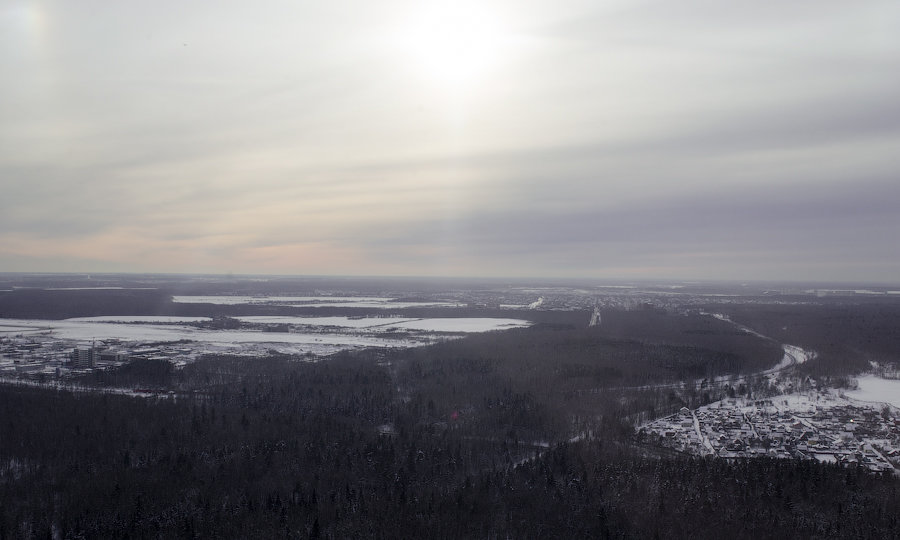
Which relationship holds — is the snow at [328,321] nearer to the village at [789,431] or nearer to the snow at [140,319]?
the snow at [140,319]

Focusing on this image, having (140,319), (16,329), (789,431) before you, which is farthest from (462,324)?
(789,431)

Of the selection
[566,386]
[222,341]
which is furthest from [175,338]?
[566,386]

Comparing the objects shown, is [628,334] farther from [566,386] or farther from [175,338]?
[175,338]

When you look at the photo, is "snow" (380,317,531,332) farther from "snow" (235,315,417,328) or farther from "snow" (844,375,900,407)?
"snow" (844,375,900,407)

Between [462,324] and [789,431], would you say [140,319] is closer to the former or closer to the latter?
[462,324]

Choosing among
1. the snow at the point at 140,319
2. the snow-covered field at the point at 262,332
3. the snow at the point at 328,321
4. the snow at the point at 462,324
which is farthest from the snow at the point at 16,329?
the snow at the point at 462,324

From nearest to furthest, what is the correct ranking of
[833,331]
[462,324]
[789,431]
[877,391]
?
[789,431]
[877,391]
[833,331]
[462,324]
